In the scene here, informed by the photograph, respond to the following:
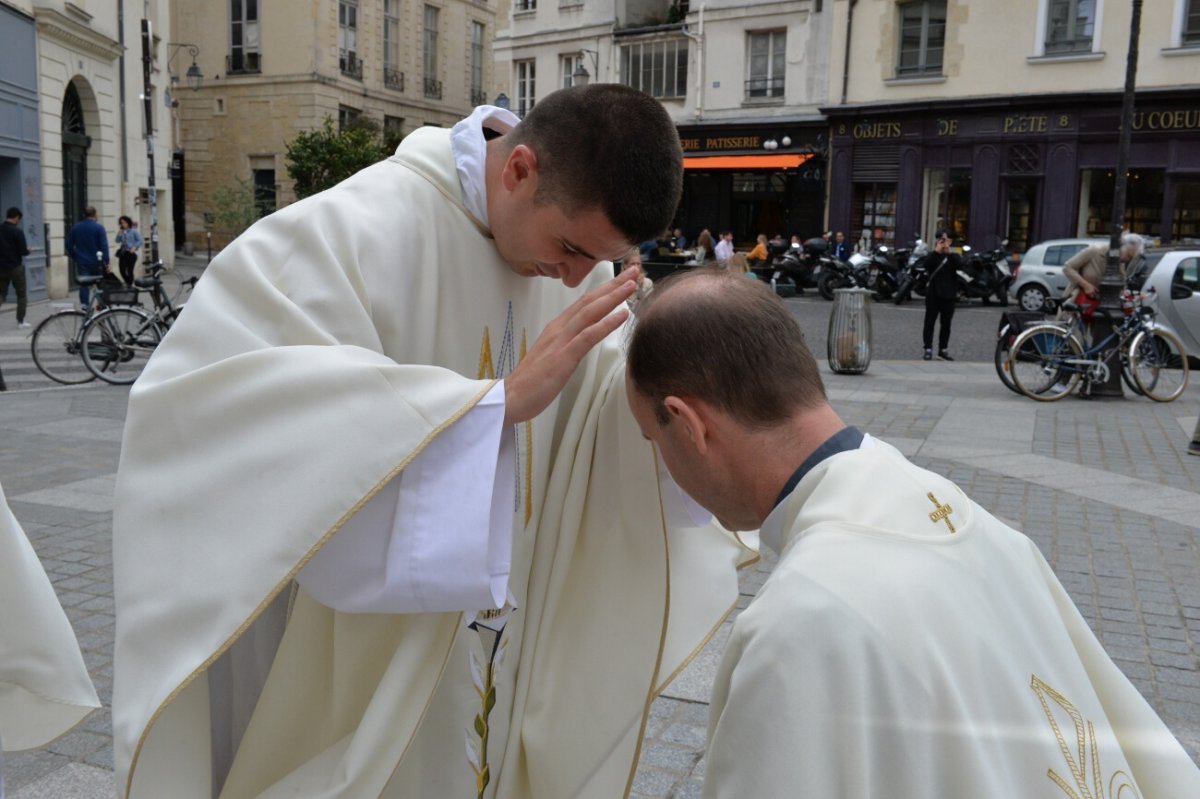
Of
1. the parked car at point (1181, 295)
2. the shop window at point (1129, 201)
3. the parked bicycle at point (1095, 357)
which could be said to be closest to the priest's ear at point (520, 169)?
the parked bicycle at point (1095, 357)

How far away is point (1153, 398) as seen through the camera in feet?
36.2

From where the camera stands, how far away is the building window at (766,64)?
30.6 metres

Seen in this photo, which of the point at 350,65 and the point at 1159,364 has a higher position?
the point at 350,65

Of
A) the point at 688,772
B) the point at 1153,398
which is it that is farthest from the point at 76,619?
the point at 1153,398

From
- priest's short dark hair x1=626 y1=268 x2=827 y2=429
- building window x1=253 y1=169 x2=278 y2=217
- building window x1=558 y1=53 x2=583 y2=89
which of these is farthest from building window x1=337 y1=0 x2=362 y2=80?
priest's short dark hair x1=626 y1=268 x2=827 y2=429

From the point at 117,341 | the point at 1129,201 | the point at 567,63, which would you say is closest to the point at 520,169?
the point at 117,341

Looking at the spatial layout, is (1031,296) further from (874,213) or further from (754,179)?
(754,179)

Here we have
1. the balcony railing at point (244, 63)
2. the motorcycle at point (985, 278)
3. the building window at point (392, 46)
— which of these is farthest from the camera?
the building window at point (392, 46)

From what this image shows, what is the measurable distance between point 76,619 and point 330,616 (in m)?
3.05

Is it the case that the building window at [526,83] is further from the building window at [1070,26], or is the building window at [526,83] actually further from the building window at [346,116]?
the building window at [1070,26]

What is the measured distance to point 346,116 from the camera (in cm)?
3797

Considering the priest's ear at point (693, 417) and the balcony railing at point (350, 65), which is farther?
the balcony railing at point (350, 65)

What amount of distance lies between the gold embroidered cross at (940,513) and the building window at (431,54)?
140 feet

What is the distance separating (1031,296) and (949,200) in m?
7.46
